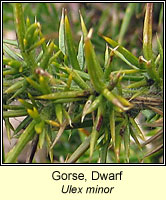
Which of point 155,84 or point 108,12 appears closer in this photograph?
point 155,84

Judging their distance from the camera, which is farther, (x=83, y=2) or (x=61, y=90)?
(x=83, y=2)

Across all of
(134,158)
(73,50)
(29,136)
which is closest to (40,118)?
(29,136)

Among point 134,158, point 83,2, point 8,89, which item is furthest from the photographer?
point 83,2

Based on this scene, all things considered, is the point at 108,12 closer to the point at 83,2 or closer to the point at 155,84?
the point at 83,2

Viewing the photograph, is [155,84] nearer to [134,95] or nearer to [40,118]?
[134,95]

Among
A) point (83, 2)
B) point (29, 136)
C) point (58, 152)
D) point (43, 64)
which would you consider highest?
point (83, 2)

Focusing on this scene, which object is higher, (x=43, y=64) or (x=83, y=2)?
(x=83, y=2)

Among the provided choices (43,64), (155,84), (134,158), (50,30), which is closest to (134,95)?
(155,84)

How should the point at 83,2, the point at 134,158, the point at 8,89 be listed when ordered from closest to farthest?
the point at 8,89, the point at 134,158, the point at 83,2

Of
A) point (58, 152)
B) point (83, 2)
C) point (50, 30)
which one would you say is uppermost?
point (83, 2)
